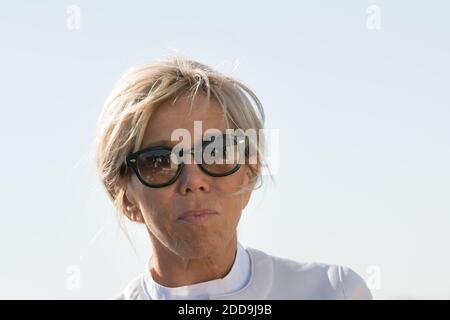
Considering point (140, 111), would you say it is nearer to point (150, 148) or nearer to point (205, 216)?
point (150, 148)

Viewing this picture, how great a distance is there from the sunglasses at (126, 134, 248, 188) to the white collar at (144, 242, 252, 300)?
1.62 ft

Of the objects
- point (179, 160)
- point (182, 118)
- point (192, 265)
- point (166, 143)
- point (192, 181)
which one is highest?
point (182, 118)

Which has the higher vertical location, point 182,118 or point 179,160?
point 182,118

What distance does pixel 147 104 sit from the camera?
6.83m

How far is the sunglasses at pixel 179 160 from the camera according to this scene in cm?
677

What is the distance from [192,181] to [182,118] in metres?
→ 0.36

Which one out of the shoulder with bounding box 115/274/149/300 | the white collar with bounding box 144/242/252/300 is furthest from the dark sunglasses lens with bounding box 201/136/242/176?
the shoulder with bounding box 115/274/149/300

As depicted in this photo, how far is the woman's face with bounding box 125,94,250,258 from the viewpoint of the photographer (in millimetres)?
6684

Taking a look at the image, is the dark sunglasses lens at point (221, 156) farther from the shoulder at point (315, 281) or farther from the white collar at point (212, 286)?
the shoulder at point (315, 281)

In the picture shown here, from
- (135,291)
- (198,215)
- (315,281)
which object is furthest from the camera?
(135,291)

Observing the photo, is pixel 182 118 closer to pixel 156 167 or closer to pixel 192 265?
pixel 156 167

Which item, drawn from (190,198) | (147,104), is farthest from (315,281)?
(147,104)
